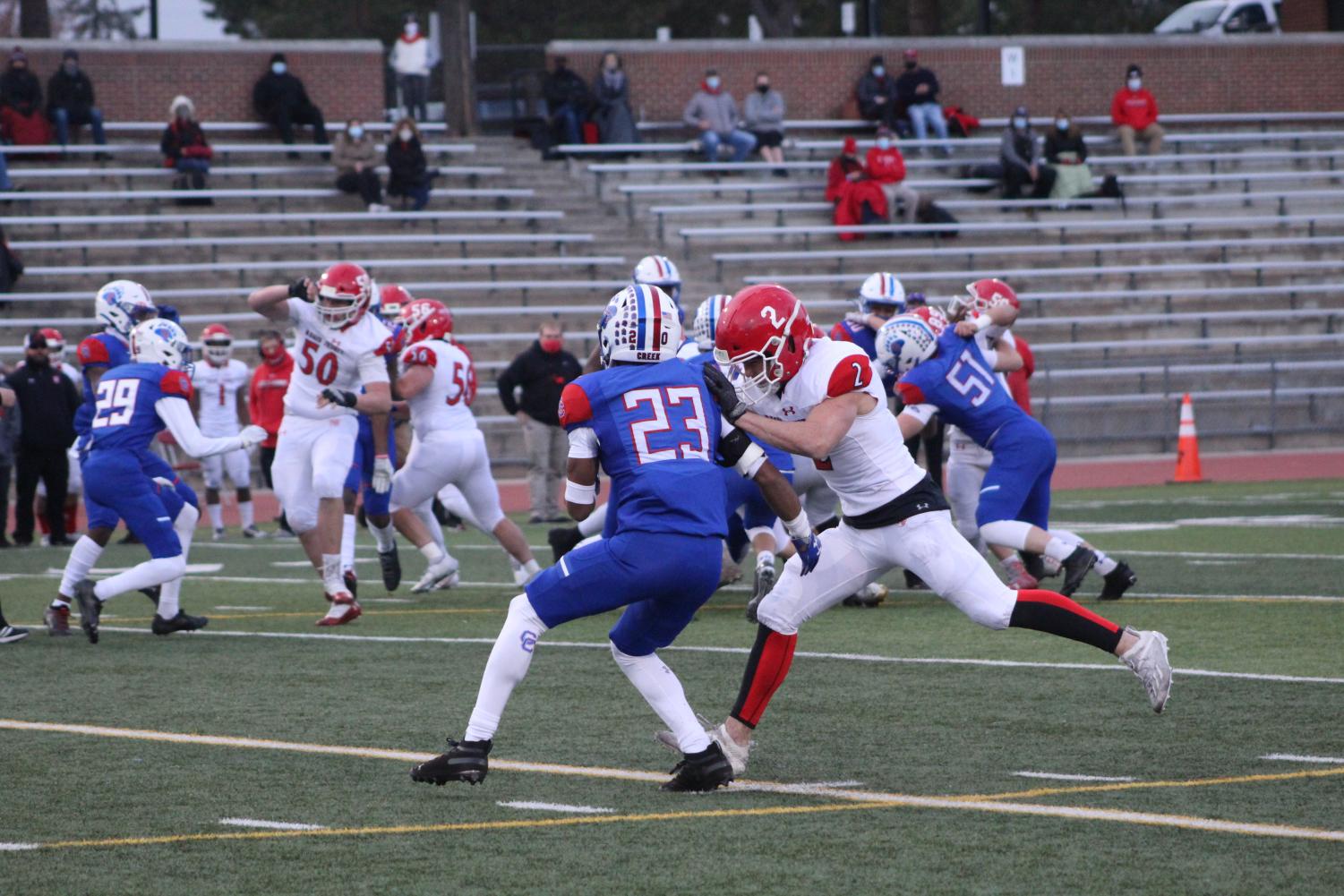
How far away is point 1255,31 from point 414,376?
89.1ft

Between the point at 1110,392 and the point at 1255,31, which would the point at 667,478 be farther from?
the point at 1255,31

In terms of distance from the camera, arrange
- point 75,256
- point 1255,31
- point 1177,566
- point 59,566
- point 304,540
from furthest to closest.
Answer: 1. point 1255,31
2. point 75,256
3. point 59,566
4. point 1177,566
5. point 304,540

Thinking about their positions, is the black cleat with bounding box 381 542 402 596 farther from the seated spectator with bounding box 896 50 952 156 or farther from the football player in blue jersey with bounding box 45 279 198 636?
the seated spectator with bounding box 896 50 952 156

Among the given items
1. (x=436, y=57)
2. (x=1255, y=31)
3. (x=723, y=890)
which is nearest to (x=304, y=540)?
(x=723, y=890)

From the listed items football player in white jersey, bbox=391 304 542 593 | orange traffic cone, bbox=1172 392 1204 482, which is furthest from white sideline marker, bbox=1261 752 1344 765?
orange traffic cone, bbox=1172 392 1204 482

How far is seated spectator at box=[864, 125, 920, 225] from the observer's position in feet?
86.9

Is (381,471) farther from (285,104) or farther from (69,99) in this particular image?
(285,104)

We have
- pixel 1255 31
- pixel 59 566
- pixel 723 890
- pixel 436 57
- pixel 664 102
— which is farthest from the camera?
pixel 1255 31

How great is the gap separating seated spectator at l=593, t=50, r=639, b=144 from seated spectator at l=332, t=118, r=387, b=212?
361 cm

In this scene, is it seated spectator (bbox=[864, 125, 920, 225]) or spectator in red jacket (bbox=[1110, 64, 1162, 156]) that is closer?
seated spectator (bbox=[864, 125, 920, 225])

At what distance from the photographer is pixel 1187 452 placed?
2088cm

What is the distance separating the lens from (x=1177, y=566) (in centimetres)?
1267

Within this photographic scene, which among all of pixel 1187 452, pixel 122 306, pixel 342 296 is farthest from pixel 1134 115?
pixel 122 306

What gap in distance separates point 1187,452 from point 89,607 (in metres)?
13.8
